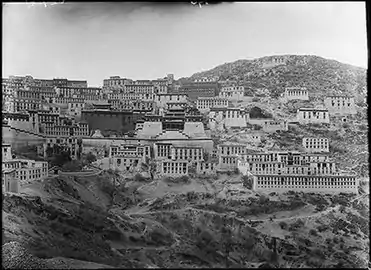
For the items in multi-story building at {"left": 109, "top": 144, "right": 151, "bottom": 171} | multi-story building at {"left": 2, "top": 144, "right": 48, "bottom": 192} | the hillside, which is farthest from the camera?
multi-story building at {"left": 109, "top": 144, "right": 151, "bottom": 171}

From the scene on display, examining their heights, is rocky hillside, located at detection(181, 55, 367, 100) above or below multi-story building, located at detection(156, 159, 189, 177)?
above

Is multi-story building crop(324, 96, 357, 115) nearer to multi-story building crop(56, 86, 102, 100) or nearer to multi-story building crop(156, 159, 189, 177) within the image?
multi-story building crop(156, 159, 189, 177)

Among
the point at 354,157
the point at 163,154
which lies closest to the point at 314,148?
the point at 354,157

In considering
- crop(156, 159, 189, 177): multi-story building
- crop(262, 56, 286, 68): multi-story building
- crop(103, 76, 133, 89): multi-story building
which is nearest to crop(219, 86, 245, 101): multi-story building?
crop(262, 56, 286, 68): multi-story building

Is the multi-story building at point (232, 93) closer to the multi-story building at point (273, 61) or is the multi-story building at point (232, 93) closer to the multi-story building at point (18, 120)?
the multi-story building at point (273, 61)

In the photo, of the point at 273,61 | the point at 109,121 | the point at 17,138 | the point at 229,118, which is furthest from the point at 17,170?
the point at 273,61

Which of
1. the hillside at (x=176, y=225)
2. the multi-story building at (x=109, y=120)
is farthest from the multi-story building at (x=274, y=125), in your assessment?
the multi-story building at (x=109, y=120)

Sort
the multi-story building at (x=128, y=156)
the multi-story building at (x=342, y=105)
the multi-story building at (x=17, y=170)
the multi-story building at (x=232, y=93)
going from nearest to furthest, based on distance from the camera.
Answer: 1. the multi-story building at (x=17, y=170)
2. the multi-story building at (x=128, y=156)
3. the multi-story building at (x=342, y=105)
4. the multi-story building at (x=232, y=93)
